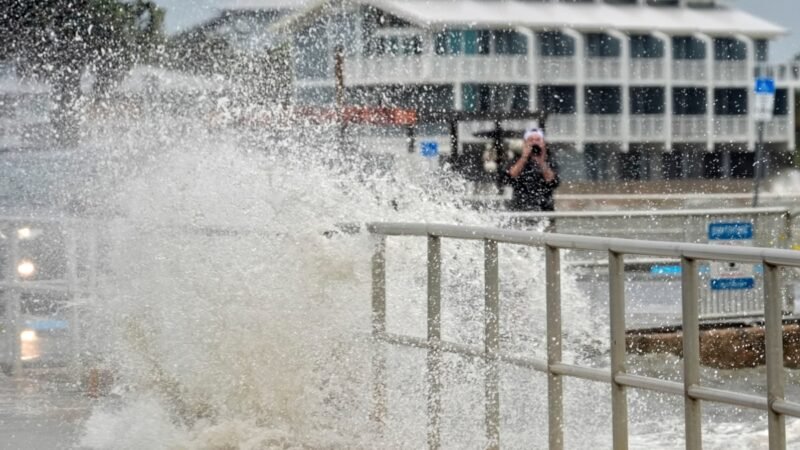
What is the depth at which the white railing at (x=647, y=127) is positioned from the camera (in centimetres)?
3083

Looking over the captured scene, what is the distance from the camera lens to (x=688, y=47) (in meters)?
31.7

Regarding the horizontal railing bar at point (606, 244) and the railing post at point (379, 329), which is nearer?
the horizontal railing bar at point (606, 244)

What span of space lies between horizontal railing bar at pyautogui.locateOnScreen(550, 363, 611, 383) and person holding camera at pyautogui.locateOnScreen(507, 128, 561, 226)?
28.3 feet

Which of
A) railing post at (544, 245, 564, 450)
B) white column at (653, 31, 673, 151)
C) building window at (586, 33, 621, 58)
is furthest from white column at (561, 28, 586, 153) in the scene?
railing post at (544, 245, 564, 450)

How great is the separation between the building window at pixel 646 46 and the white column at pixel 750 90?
4.64 ft

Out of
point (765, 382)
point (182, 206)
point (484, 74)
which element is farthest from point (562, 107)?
point (765, 382)

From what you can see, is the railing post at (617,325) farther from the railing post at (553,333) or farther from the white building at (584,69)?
the white building at (584,69)

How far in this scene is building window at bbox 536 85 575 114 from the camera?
1232 inches

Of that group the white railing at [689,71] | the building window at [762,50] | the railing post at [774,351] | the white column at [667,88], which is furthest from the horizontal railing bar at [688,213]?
the building window at [762,50]

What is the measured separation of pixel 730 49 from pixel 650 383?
27.7 metres

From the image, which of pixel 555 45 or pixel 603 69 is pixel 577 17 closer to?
pixel 555 45

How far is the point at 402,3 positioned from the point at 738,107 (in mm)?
6219

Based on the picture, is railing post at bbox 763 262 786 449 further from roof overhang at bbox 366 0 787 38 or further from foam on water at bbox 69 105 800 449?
roof overhang at bbox 366 0 787 38

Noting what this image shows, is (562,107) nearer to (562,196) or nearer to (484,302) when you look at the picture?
(562,196)
